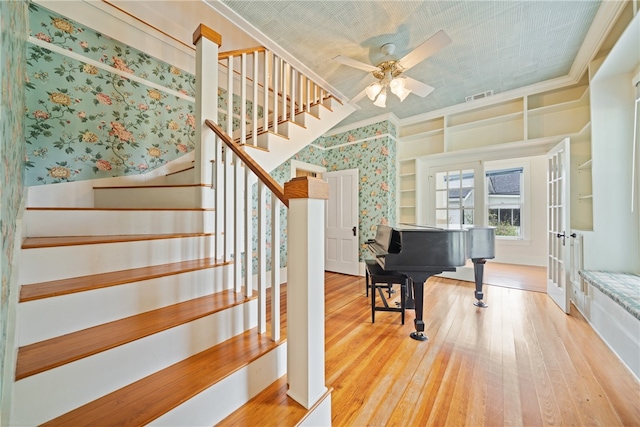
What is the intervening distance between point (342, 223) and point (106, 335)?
3.75 meters

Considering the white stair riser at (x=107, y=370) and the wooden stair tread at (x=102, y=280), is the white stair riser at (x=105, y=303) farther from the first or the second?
the white stair riser at (x=107, y=370)

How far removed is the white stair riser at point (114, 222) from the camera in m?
1.36

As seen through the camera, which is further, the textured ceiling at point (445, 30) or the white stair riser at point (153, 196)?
the textured ceiling at point (445, 30)

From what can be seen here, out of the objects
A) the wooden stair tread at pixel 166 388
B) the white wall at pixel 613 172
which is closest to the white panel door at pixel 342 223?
the white wall at pixel 613 172

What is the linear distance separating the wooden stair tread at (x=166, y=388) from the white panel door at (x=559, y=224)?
3290 mm

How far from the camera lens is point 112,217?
150 cm

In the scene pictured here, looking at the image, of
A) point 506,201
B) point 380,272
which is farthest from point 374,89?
point 506,201

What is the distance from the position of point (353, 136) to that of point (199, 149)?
3191 mm

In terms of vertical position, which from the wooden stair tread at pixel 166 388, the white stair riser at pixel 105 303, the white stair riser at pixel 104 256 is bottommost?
the wooden stair tread at pixel 166 388

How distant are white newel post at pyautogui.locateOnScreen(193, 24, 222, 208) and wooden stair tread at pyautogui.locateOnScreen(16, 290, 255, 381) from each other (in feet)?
2.61

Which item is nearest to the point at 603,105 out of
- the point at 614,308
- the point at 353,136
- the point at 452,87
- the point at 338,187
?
the point at 452,87

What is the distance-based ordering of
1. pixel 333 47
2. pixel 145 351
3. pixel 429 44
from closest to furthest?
pixel 145 351
pixel 429 44
pixel 333 47

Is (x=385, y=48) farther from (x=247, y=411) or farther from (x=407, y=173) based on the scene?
(x=247, y=411)

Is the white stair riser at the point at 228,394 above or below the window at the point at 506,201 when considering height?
below
